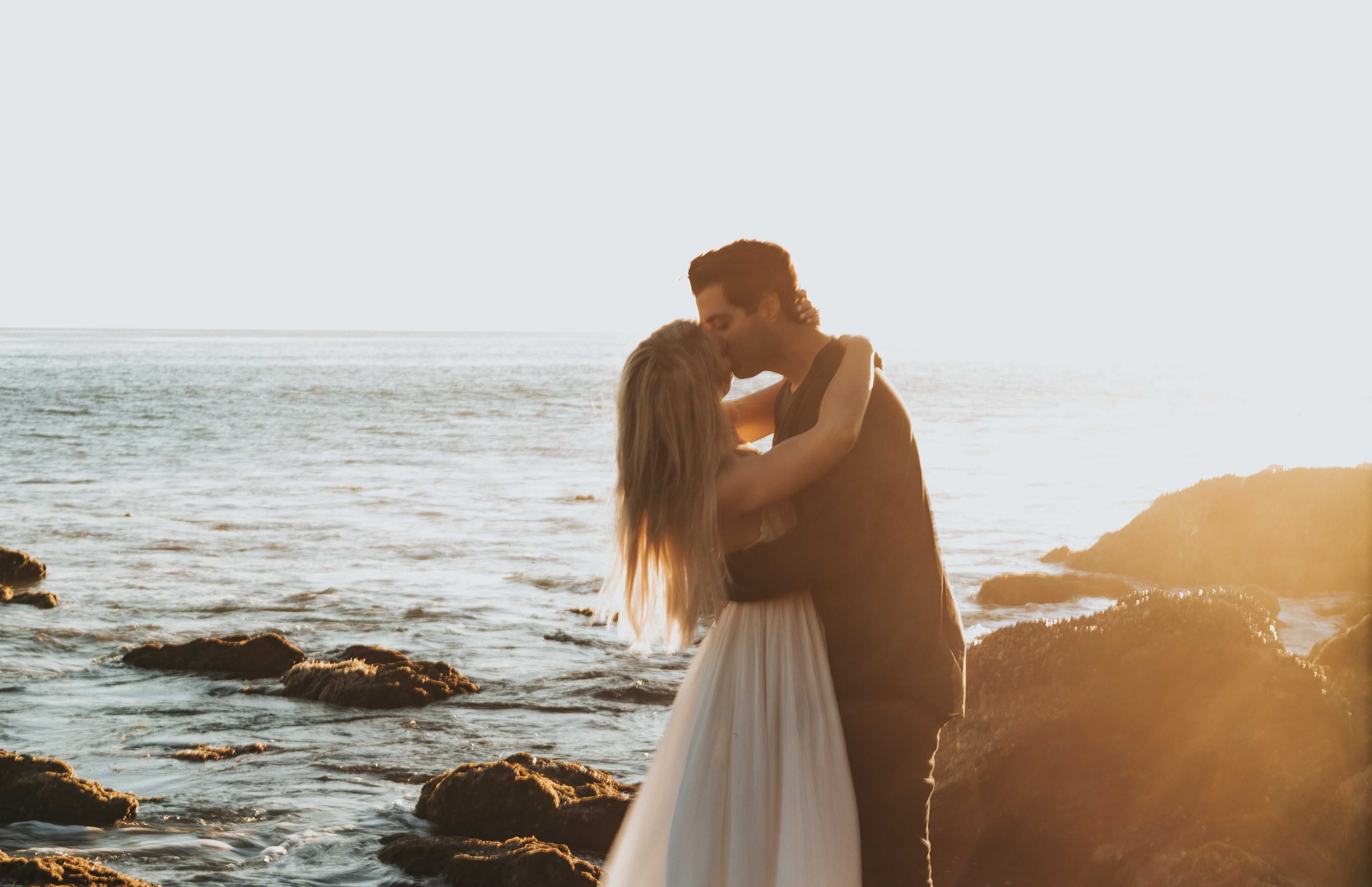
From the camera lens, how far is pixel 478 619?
1250 centimetres

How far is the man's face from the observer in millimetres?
3133

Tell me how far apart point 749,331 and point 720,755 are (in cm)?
107

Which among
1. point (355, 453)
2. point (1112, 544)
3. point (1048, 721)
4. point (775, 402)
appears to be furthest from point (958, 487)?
point (775, 402)

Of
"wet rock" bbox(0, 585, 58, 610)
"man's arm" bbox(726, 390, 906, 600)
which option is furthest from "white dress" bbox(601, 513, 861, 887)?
"wet rock" bbox(0, 585, 58, 610)

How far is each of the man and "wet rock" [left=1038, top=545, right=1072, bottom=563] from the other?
12.7 metres

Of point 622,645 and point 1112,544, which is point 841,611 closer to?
point 622,645

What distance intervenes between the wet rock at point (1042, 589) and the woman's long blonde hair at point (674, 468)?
10356 millimetres

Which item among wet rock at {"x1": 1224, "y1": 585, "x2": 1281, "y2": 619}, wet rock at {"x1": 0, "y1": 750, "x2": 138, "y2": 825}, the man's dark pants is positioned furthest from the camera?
wet rock at {"x1": 1224, "y1": 585, "x2": 1281, "y2": 619}

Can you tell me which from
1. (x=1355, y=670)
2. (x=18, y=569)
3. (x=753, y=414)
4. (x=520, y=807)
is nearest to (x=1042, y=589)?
(x=1355, y=670)

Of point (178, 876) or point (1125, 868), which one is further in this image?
point (178, 876)

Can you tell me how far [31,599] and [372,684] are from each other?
5853mm

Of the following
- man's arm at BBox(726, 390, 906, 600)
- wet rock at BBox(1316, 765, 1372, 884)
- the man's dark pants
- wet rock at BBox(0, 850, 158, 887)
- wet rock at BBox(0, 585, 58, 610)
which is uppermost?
man's arm at BBox(726, 390, 906, 600)

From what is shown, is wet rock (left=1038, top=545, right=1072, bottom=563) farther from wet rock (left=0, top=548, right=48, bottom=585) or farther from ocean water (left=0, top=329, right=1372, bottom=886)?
wet rock (left=0, top=548, right=48, bottom=585)

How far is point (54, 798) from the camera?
20.7 ft
